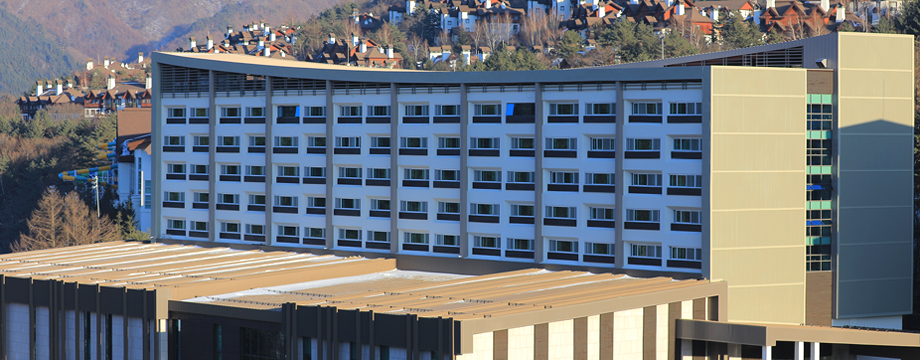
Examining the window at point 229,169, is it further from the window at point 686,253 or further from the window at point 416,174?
the window at point 686,253

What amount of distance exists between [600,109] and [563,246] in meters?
6.35

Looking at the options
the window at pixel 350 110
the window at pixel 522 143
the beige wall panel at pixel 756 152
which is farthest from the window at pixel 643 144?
the window at pixel 350 110

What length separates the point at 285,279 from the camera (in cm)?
4166

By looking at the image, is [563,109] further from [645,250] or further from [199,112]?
[199,112]

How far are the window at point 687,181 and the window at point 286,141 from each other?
19734mm

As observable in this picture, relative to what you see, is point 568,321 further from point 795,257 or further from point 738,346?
point 795,257

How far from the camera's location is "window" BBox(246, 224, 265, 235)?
5147 cm

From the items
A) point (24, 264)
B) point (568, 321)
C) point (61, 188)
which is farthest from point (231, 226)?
point (61, 188)

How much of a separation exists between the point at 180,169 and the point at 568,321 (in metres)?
28.9

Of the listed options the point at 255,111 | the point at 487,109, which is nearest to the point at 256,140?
the point at 255,111

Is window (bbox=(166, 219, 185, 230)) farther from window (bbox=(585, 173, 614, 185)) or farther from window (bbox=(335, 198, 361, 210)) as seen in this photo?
window (bbox=(585, 173, 614, 185))

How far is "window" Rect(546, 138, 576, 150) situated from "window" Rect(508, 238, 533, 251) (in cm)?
443

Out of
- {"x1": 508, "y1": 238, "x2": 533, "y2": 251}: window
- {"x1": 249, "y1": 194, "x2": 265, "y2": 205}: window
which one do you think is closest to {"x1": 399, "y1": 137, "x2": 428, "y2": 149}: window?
{"x1": 508, "y1": 238, "x2": 533, "y2": 251}: window

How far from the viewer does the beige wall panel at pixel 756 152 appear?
39.7 m
